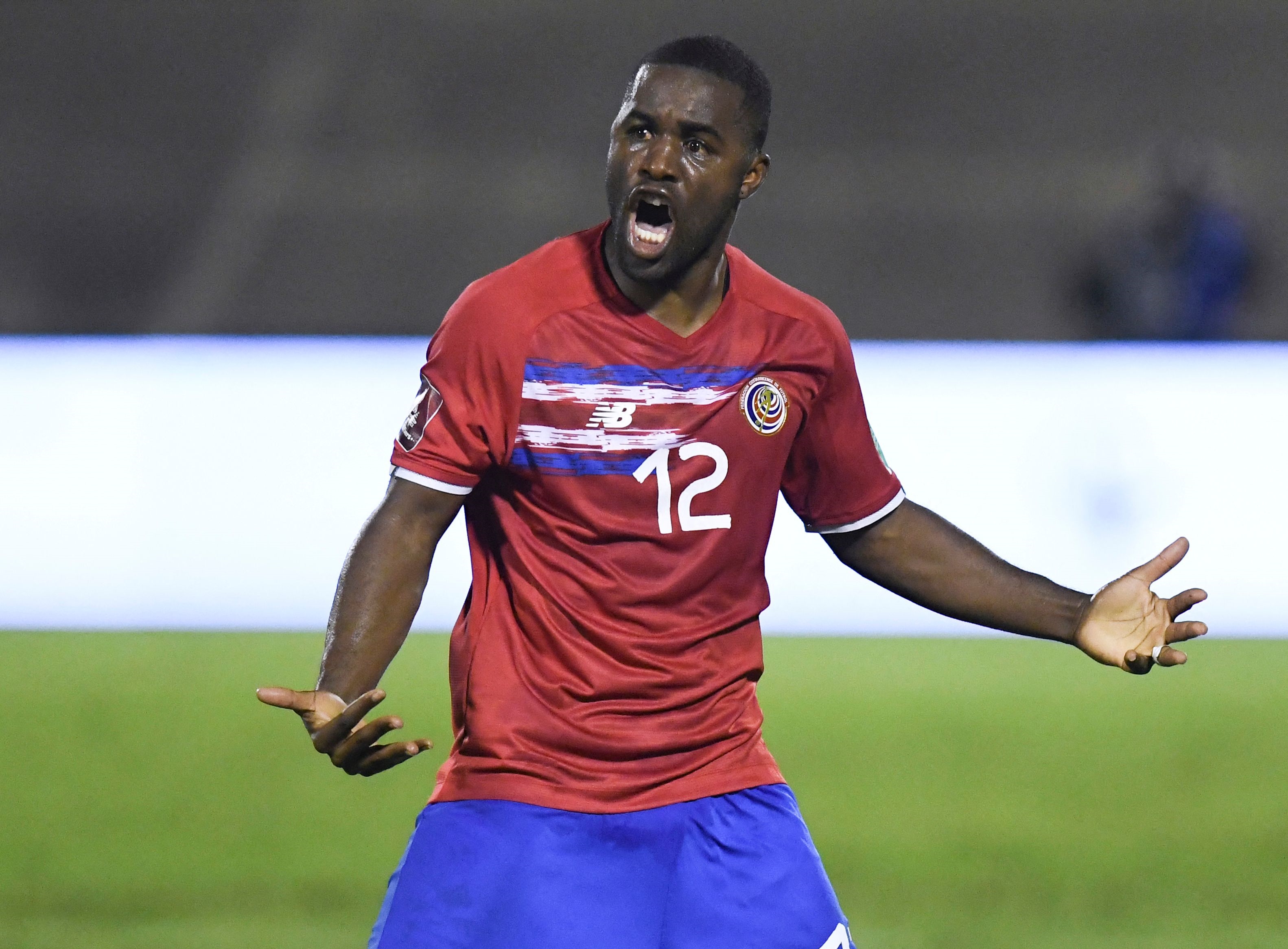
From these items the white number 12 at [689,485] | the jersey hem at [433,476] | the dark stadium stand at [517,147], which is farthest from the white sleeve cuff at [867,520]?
the dark stadium stand at [517,147]

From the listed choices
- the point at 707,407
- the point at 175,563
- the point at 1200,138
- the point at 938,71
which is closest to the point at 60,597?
the point at 175,563

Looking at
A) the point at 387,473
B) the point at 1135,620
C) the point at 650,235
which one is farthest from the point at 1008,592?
the point at 387,473

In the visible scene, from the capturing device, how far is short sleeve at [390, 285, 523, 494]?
8.00 feet

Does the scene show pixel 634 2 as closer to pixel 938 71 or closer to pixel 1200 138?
pixel 938 71

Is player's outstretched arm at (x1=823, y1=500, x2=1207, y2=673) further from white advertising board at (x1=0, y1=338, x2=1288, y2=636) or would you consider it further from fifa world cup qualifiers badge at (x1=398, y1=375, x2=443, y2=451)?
white advertising board at (x1=0, y1=338, x2=1288, y2=636)

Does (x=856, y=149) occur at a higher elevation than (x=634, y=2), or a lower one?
lower

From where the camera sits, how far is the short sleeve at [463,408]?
8.00 feet

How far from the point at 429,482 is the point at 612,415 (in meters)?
0.30

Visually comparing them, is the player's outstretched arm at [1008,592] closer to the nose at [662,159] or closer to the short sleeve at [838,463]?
the short sleeve at [838,463]

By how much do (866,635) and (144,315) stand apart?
561cm

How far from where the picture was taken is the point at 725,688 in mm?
2543

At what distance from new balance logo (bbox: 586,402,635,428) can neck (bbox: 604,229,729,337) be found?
16 centimetres

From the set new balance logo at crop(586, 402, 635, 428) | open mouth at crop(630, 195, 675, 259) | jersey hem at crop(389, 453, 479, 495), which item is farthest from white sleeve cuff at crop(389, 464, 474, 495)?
open mouth at crop(630, 195, 675, 259)

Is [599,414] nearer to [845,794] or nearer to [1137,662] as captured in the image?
[1137,662]
